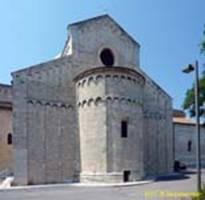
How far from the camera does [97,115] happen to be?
2525 centimetres

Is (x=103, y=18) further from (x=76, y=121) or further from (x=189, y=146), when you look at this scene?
(x=189, y=146)

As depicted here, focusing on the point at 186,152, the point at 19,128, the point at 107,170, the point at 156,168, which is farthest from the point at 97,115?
the point at 186,152

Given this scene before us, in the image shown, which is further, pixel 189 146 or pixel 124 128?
pixel 189 146

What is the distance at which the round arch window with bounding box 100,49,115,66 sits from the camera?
29875 millimetres

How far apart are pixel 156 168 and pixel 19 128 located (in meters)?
12.3

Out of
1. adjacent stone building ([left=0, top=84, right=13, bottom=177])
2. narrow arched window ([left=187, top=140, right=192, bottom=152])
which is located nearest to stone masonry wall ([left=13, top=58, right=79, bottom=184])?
adjacent stone building ([left=0, top=84, right=13, bottom=177])

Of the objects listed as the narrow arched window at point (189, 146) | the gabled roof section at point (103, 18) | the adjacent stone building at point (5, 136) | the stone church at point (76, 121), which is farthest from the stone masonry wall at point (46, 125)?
the narrow arched window at point (189, 146)

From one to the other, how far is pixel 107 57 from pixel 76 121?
21.7ft

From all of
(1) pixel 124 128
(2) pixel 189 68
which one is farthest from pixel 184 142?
(2) pixel 189 68

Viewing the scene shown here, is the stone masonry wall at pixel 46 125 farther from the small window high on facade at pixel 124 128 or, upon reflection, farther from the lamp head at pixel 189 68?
the lamp head at pixel 189 68

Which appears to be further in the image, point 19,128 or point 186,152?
point 186,152

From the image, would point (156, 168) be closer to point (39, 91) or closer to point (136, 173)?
point (136, 173)

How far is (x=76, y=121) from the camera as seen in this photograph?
26766 millimetres

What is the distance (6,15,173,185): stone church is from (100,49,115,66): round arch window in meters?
1.75
